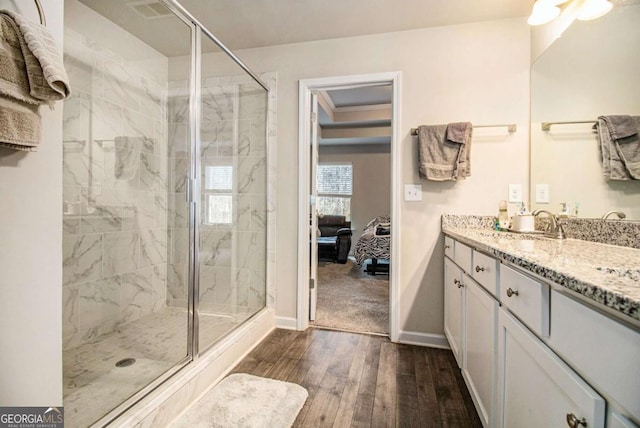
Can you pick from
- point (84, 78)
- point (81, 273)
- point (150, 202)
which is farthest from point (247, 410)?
point (84, 78)

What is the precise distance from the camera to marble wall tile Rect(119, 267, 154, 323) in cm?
231

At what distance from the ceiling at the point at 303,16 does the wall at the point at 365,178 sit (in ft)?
13.5

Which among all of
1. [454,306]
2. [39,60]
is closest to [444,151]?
[454,306]

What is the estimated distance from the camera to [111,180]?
221 centimetres

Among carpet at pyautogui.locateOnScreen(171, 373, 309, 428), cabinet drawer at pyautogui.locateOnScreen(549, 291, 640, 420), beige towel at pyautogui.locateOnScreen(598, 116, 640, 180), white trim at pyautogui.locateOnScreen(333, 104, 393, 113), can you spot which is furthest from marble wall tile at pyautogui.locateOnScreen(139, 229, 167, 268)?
white trim at pyautogui.locateOnScreen(333, 104, 393, 113)

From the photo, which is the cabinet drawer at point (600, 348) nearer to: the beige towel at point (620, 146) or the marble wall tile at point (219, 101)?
the beige towel at point (620, 146)

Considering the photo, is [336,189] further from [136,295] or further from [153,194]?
[136,295]

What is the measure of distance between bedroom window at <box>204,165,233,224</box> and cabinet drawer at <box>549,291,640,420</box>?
2303 millimetres

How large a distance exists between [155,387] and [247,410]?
45 centimetres

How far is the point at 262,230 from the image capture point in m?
2.57

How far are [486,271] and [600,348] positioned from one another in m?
0.72

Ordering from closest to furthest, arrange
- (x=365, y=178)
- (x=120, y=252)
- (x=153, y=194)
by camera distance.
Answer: (x=120, y=252), (x=153, y=194), (x=365, y=178)

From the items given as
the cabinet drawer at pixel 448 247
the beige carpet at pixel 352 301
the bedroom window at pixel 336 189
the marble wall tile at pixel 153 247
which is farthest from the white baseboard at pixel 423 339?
the bedroom window at pixel 336 189

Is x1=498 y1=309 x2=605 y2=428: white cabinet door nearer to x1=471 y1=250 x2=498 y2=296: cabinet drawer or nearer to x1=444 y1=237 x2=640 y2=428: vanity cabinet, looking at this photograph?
x1=444 y1=237 x2=640 y2=428: vanity cabinet
